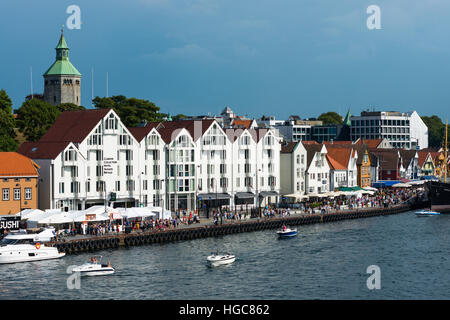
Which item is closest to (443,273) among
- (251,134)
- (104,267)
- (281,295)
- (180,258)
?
(281,295)

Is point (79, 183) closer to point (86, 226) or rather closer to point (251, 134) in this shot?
point (86, 226)

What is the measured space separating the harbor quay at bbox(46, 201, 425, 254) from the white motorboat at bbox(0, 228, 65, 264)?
6.23 feet

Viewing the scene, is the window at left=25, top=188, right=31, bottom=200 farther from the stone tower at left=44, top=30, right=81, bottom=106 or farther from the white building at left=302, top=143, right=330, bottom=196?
the stone tower at left=44, top=30, right=81, bottom=106

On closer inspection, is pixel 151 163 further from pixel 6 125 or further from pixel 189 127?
pixel 6 125

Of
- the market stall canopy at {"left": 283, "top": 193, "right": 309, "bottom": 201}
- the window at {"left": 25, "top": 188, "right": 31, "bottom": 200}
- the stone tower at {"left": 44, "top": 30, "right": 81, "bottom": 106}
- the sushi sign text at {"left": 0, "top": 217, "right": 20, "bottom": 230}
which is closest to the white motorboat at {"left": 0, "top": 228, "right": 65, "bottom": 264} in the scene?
the sushi sign text at {"left": 0, "top": 217, "right": 20, "bottom": 230}

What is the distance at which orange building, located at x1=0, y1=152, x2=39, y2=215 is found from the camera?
8356cm

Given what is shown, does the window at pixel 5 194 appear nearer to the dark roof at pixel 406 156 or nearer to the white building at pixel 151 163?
the white building at pixel 151 163

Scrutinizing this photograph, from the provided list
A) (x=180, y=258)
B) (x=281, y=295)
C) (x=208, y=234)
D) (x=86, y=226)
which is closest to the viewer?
(x=281, y=295)

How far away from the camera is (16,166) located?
8506cm

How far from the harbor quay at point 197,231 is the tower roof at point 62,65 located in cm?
10021

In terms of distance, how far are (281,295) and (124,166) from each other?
4324cm

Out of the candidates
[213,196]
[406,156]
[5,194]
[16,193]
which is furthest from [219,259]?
[406,156]

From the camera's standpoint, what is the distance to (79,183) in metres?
88.8
